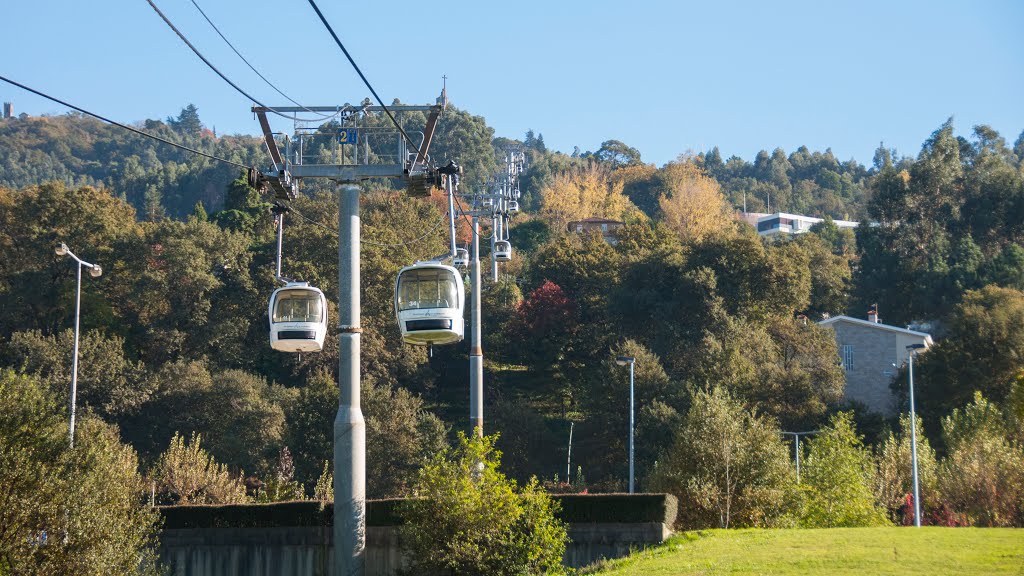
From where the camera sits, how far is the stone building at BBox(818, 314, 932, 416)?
7194 cm

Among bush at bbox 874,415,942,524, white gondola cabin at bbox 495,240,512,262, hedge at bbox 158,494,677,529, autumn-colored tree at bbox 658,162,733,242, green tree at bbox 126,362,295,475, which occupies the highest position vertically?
autumn-colored tree at bbox 658,162,733,242

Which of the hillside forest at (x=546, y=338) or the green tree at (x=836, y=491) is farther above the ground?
the hillside forest at (x=546, y=338)

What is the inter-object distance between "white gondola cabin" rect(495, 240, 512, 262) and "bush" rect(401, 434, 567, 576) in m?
18.9

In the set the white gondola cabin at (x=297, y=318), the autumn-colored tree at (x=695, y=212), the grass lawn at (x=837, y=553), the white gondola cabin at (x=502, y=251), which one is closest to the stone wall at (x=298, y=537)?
the grass lawn at (x=837, y=553)

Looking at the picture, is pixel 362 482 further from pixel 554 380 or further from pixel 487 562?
pixel 554 380

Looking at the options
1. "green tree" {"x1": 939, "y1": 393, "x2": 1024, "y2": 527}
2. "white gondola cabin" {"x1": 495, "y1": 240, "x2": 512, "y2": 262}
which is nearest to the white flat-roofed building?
"white gondola cabin" {"x1": 495, "y1": 240, "x2": 512, "y2": 262}

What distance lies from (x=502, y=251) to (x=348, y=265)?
20915 mm

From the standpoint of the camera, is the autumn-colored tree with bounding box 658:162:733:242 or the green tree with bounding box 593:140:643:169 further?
the green tree with bounding box 593:140:643:169

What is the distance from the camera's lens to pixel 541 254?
3268 inches

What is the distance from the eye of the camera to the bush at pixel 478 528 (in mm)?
23609

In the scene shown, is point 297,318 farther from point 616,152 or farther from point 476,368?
point 616,152

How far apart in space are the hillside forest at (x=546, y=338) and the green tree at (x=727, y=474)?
815 centimetres

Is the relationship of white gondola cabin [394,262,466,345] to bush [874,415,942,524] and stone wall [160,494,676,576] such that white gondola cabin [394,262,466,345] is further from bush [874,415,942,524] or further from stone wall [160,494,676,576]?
bush [874,415,942,524]

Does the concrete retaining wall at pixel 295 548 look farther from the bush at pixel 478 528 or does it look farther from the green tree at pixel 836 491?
the green tree at pixel 836 491
